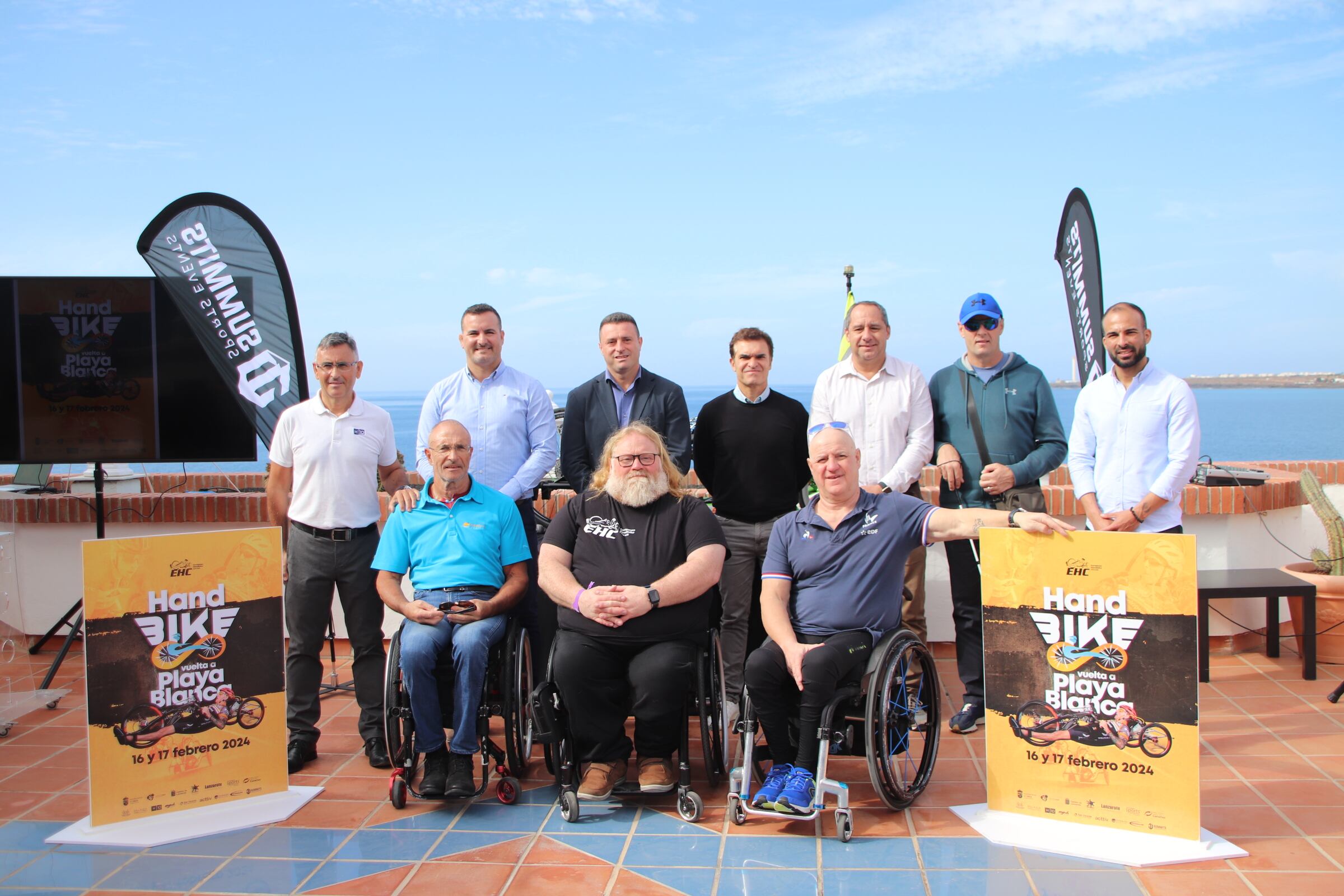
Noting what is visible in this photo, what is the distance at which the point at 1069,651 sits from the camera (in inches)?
111

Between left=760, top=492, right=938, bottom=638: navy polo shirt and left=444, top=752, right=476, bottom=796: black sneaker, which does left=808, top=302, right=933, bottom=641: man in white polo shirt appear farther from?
left=444, top=752, right=476, bottom=796: black sneaker

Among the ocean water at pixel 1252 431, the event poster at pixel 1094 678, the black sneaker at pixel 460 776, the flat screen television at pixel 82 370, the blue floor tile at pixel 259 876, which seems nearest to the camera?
the blue floor tile at pixel 259 876

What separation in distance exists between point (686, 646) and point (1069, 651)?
117 cm

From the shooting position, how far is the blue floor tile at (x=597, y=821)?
287 cm

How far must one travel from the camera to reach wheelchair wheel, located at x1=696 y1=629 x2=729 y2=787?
3.10 metres

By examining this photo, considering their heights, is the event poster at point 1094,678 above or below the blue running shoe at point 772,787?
above

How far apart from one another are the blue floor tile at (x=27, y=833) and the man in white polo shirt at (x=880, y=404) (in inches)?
116

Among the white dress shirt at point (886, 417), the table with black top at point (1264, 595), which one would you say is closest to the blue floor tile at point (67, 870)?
the white dress shirt at point (886, 417)

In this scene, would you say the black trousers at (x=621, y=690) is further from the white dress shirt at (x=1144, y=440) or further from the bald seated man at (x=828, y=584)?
the white dress shirt at (x=1144, y=440)

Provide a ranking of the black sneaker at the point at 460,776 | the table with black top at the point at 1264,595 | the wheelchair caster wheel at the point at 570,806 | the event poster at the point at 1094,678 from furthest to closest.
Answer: the table with black top at the point at 1264,595 → the black sneaker at the point at 460,776 → the wheelchair caster wheel at the point at 570,806 → the event poster at the point at 1094,678

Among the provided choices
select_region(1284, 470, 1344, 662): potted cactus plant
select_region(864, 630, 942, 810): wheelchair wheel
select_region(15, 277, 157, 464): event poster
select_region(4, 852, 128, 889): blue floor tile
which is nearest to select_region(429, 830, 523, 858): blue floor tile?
select_region(4, 852, 128, 889): blue floor tile

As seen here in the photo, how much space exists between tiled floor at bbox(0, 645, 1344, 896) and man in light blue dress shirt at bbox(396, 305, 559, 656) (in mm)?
989

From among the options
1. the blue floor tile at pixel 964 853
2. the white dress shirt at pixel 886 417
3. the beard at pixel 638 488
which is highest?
the white dress shirt at pixel 886 417

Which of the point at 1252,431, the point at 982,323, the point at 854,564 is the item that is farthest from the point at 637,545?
the point at 1252,431
